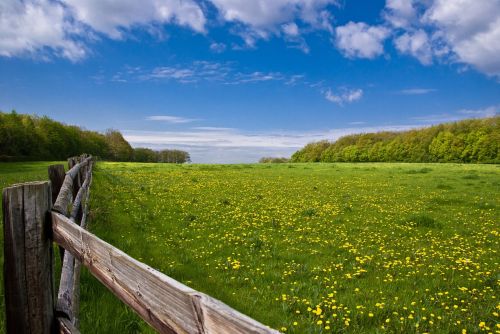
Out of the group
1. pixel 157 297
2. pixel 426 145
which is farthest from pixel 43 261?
pixel 426 145

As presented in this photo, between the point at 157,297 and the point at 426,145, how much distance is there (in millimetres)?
122494

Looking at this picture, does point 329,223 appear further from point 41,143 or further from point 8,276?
point 41,143

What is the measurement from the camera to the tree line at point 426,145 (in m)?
95.4

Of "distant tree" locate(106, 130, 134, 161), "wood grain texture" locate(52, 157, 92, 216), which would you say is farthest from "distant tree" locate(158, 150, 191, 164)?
"wood grain texture" locate(52, 157, 92, 216)

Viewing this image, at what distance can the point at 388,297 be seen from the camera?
6.93 meters

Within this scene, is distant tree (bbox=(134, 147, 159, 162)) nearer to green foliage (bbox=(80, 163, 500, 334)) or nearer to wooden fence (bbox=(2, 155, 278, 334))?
green foliage (bbox=(80, 163, 500, 334))

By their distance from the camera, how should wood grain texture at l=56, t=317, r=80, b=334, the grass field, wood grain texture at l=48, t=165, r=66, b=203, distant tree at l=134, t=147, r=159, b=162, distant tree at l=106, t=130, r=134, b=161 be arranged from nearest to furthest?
wood grain texture at l=56, t=317, r=80, b=334 → the grass field → wood grain texture at l=48, t=165, r=66, b=203 → distant tree at l=106, t=130, r=134, b=161 → distant tree at l=134, t=147, r=159, b=162

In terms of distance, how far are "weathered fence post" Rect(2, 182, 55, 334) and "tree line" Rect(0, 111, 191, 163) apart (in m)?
91.4

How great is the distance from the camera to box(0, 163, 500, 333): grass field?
6027mm

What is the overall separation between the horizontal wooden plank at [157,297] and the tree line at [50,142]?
92.5m

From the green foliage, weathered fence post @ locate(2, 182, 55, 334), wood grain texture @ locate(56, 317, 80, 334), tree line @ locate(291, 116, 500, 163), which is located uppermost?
tree line @ locate(291, 116, 500, 163)

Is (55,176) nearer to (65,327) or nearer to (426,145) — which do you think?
(65,327)

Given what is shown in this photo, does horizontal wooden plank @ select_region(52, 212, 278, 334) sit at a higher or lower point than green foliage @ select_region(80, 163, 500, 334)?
higher

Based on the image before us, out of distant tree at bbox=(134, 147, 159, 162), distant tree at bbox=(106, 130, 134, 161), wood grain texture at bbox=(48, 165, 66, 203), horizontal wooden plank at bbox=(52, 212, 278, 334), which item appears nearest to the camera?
horizontal wooden plank at bbox=(52, 212, 278, 334)
